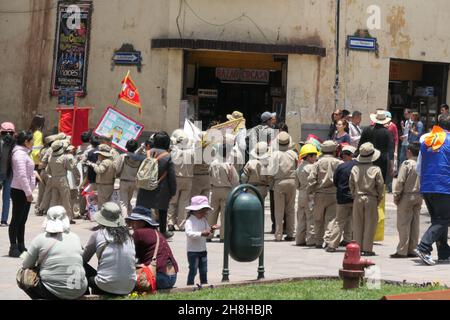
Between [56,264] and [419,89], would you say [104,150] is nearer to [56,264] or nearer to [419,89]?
[56,264]

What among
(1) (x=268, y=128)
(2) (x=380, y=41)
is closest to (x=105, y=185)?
(1) (x=268, y=128)

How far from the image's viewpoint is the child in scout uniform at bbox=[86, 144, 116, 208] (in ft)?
64.2

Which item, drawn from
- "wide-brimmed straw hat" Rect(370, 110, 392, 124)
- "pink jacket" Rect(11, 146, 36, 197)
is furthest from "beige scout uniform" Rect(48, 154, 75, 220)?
"wide-brimmed straw hat" Rect(370, 110, 392, 124)

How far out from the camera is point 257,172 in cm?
1853

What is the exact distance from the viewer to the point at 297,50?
28547 millimetres

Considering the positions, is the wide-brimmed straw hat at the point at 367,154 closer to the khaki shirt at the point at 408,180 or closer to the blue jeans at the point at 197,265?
the khaki shirt at the point at 408,180

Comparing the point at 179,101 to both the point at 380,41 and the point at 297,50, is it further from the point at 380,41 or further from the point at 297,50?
the point at 380,41

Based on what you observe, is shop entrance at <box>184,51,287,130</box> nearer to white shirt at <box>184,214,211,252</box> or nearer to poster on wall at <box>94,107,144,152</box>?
poster on wall at <box>94,107,144,152</box>

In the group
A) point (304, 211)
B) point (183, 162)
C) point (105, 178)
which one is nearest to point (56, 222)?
point (304, 211)

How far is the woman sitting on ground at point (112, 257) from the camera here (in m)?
11.5

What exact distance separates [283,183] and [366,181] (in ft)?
6.97

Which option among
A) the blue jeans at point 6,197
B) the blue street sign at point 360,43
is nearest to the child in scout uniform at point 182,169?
the blue jeans at point 6,197

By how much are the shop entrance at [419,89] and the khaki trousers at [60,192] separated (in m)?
13.4
